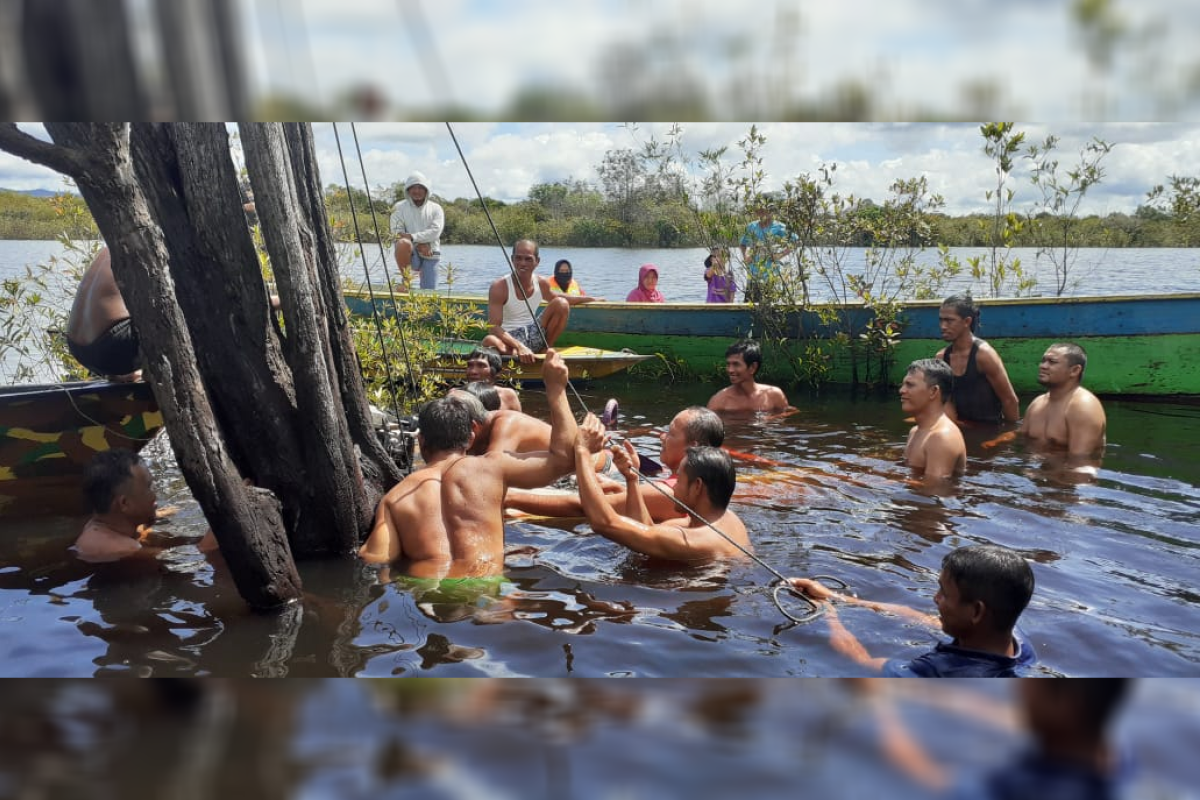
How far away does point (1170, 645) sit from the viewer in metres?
4.23

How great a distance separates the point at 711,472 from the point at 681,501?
227 mm

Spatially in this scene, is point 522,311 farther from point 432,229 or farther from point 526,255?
point 432,229

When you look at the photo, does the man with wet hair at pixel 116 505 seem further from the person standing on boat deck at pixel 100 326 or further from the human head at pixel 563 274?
the human head at pixel 563 274

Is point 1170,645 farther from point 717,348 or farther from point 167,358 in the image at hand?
point 717,348

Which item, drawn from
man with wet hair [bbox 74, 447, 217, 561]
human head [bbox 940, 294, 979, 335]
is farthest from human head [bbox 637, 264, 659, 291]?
man with wet hair [bbox 74, 447, 217, 561]

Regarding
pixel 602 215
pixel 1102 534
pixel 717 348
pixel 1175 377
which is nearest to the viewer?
pixel 1102 534

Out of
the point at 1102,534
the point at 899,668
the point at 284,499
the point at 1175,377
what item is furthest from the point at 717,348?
the point at 899,668

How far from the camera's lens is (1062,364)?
7520 mm

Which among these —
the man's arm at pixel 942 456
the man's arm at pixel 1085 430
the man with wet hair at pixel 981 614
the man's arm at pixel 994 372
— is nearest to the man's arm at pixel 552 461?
the man with wet hair at pixel 981 614

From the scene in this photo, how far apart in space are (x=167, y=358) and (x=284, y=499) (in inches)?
70.7

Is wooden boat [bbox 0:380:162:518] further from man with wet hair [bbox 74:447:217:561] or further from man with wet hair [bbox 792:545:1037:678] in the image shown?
man with wet hair [bbox 792:545:1037:678]

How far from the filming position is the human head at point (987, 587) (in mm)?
3264

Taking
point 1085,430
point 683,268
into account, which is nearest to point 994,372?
point 1085,430

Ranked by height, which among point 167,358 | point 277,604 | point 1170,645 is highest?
point 167,358
